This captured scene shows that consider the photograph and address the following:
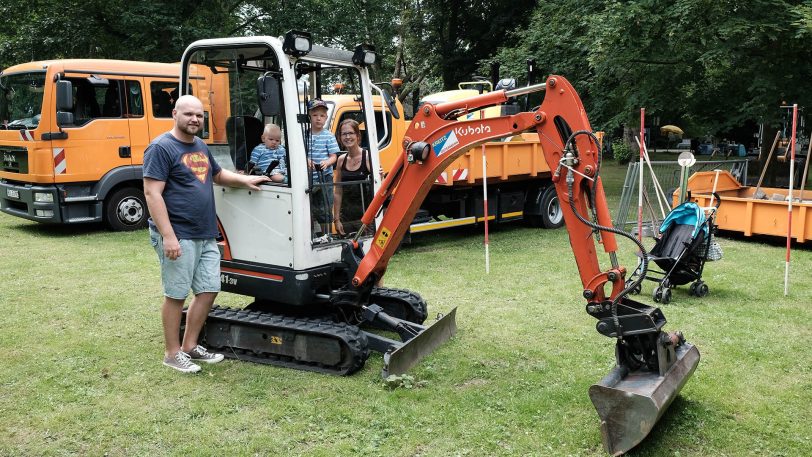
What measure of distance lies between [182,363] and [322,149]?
1.93 meters

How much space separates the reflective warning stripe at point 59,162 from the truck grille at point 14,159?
621 millimetres

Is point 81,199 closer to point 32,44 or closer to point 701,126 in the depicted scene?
point 32,44

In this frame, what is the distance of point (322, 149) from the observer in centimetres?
519

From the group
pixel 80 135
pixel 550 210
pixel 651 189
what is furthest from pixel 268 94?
pixel 651 189

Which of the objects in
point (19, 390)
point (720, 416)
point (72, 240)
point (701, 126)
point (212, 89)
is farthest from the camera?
point (701, 126)

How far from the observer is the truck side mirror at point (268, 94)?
183 inches

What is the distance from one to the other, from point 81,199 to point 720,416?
10000 millimetres

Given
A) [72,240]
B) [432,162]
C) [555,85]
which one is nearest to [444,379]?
[432,162]

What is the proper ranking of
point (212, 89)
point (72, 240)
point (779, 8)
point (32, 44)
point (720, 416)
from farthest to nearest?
point (32, 44) < point (779, 8) < point (72, 240) < point (212, 89) < point (720, 416)

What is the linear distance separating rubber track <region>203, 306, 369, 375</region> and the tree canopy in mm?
10915

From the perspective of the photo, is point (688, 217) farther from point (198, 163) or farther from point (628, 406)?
point (198, 163)

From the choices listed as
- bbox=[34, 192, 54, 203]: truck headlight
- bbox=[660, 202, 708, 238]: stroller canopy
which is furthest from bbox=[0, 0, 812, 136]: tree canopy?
bbox=[34, 192, 54, 203]: truck headlight

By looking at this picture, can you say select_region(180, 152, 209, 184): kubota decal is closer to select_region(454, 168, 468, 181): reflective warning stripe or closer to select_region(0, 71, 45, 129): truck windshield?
select_region(454, 168, 468, 181): reflective warning stripe

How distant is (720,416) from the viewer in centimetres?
411
